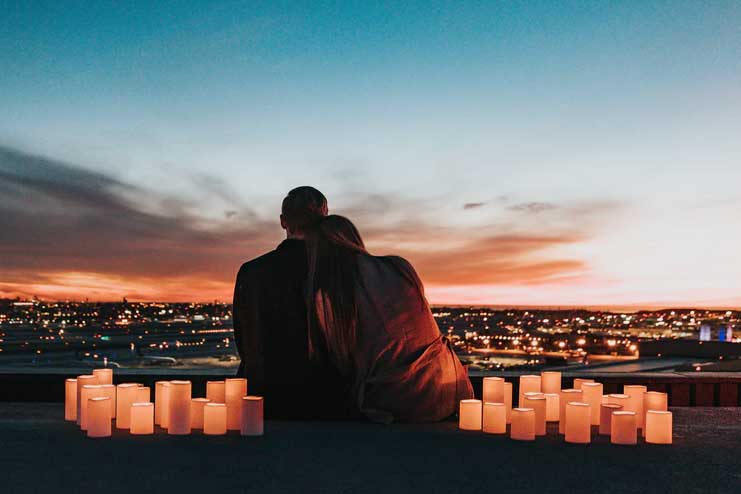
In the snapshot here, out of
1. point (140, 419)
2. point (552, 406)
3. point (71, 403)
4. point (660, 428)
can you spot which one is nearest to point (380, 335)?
point (552, 406)

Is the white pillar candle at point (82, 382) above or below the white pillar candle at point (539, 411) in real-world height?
above

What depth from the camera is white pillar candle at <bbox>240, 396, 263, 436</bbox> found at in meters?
5.16

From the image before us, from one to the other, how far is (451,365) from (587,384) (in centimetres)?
100

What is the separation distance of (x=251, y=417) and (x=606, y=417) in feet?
7.67

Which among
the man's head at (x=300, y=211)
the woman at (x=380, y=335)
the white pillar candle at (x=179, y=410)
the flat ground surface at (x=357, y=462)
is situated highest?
the man's head at (x=300, y=211)

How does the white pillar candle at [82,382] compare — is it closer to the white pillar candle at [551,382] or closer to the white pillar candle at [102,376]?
the white pillar candle at [102,376]

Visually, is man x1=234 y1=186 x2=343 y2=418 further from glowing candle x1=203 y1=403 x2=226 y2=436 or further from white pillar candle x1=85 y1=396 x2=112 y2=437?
white pillar candle x1=85 y1=396 x2=112 y2=437

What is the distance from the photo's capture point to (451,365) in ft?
19.8

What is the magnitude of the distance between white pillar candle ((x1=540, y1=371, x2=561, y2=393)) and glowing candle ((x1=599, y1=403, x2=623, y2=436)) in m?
0.76

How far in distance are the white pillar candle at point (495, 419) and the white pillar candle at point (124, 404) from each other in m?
2.43

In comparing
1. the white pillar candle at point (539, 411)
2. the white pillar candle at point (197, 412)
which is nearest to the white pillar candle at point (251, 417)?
the white pillar candle at point (197, 412)

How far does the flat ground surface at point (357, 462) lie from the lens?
12.3 ft

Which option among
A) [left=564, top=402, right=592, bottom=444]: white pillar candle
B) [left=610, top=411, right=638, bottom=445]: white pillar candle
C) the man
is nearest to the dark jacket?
the man

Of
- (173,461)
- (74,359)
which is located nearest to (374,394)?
(173,461)
